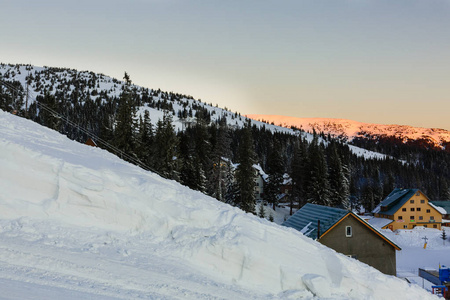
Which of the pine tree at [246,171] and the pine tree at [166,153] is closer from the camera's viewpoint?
the pine tree at [166,153]

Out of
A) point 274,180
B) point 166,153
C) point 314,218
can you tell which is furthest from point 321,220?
point 274,180

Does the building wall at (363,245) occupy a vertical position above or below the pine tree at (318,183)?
below

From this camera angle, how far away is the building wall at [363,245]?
25.8m

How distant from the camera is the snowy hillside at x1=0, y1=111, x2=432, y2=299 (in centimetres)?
658

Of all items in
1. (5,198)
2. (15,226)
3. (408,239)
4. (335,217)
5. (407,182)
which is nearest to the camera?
(15,226)

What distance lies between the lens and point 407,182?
135m

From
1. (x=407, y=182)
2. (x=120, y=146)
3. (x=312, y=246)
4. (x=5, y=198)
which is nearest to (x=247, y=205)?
(x=120, y=146)

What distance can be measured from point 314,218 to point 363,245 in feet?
14.7

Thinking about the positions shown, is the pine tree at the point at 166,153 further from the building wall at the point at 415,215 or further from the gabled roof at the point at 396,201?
the building wall at the point at 415,215

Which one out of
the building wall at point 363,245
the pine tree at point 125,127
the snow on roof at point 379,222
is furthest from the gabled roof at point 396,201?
the pine tree at point 125,127

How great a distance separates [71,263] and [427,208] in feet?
243

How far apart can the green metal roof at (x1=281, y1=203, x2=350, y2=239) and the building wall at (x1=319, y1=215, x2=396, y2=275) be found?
25.1 inches

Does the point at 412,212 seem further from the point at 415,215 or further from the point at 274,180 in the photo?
the point at 274,180

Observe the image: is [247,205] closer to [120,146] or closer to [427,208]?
[120,146]
